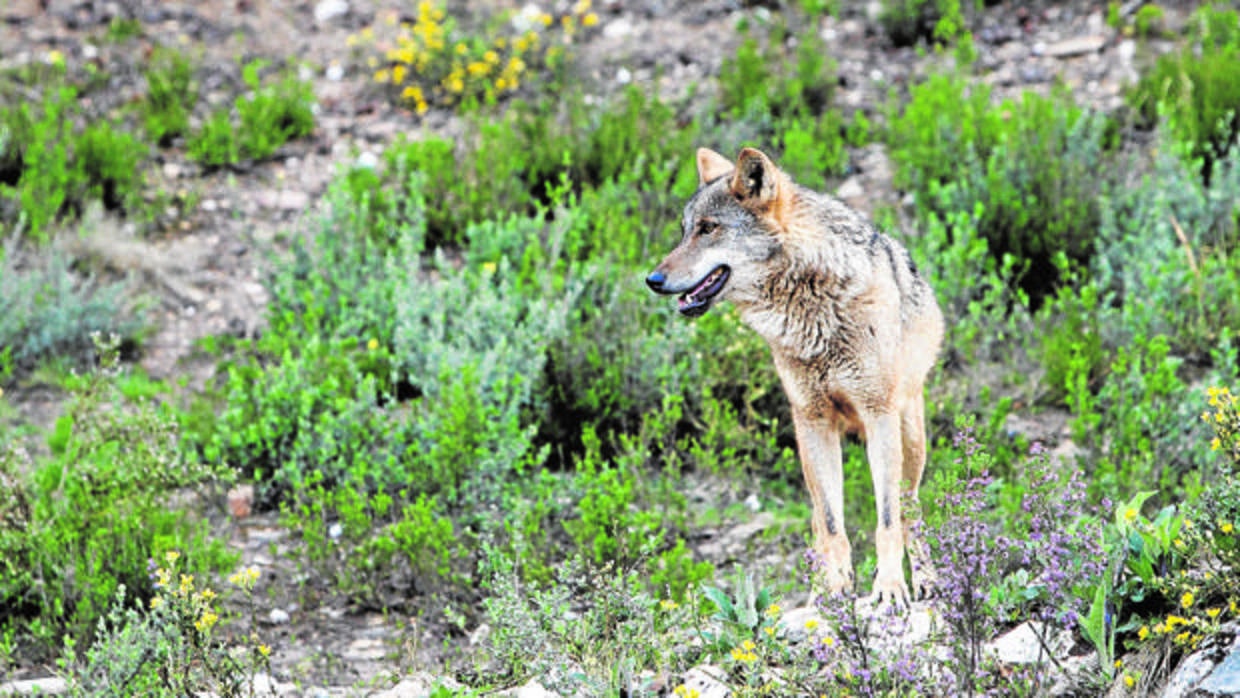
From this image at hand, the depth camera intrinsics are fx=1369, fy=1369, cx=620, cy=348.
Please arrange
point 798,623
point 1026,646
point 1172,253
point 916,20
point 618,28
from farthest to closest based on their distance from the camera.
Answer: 1. point 618,28
2. point 916,20
3. point 1172,253
4. point 798,623
5. point 1026,646

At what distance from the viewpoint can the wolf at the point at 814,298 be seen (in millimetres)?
4996

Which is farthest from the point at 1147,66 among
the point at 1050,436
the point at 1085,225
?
the point at 1050,436

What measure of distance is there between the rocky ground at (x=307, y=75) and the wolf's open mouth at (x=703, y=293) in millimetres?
1969

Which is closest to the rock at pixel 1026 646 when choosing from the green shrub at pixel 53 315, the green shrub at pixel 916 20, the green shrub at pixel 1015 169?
the green shrub at pixel 1015 169

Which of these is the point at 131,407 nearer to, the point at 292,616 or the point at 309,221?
the point at 309,221

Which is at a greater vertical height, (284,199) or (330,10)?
(330,10)

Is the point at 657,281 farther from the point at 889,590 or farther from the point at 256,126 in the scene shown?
the point at 256,126

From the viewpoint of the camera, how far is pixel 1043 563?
4.17 m

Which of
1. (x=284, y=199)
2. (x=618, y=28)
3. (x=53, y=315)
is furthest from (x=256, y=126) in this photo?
(x=618, y=28)

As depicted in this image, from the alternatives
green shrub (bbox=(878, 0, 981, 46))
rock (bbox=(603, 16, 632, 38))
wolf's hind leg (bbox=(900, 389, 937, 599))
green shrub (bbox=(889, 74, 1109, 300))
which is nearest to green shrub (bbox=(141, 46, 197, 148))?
rock (bbox=(603, 16, 632, 38))

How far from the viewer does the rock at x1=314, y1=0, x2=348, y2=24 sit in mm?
12008

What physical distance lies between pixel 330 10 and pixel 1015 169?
635 centimetres

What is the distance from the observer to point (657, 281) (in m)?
4.88

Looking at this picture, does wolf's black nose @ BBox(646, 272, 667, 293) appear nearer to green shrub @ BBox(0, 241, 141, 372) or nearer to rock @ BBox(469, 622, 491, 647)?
rock @ BBox(469, 622, 491, 647)
